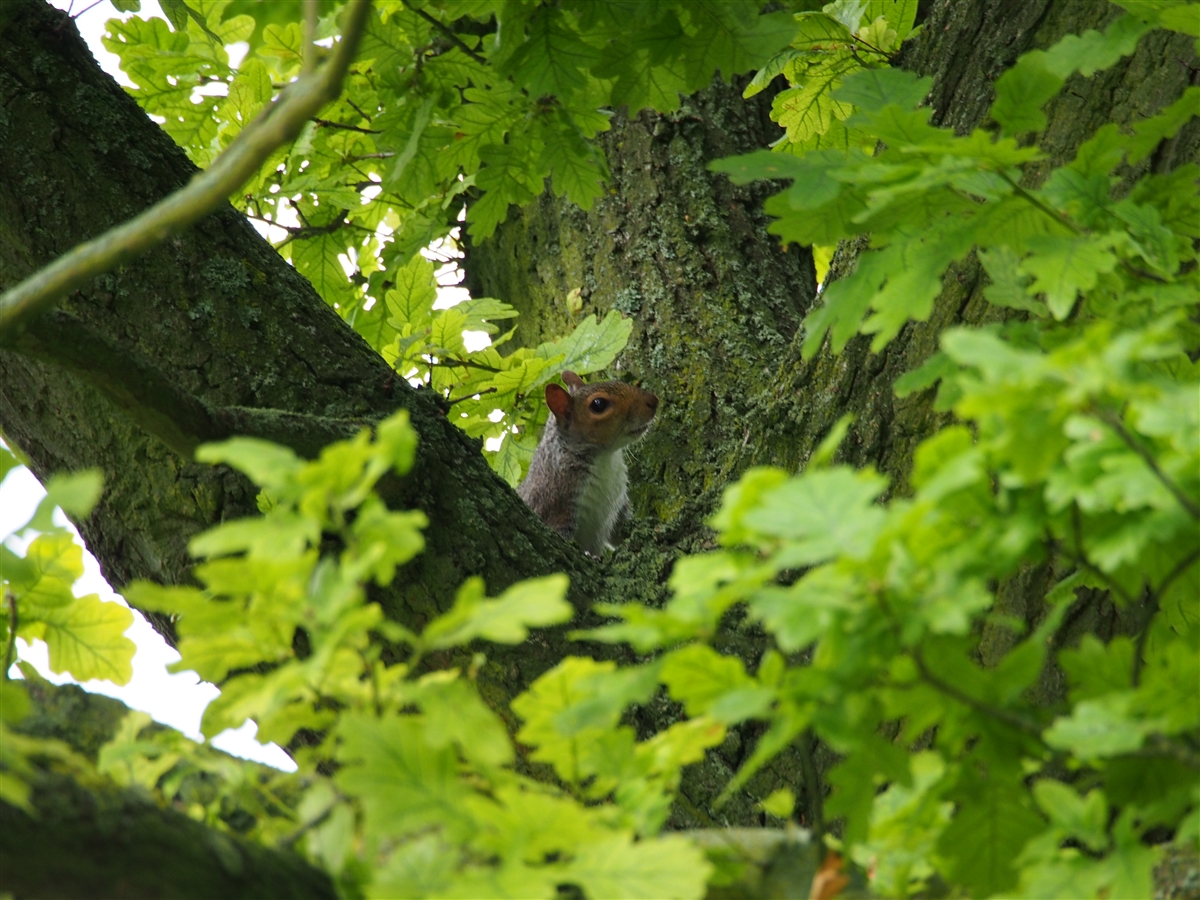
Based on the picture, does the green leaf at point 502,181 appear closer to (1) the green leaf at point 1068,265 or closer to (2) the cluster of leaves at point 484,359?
(2) the cluster of leaves at point 484,359

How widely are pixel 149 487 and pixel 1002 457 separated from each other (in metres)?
1.88

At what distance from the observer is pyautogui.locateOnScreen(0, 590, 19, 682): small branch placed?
1472 mm

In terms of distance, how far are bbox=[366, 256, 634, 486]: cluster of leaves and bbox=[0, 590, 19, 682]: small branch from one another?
1715 millimetres

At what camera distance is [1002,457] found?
1.04 meters

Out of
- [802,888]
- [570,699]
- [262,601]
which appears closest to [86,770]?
[262,601]

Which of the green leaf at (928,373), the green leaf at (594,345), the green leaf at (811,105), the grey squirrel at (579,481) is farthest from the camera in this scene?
the grey squirrel at (579,481)

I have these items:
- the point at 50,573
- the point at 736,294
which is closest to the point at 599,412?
the point at 736,294

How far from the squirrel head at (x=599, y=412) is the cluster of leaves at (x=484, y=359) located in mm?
657

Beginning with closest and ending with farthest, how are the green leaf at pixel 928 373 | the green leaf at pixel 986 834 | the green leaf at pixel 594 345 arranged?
the green leaf at pixel 986 834
the green leaf at pixel 928 373
the green leaf at pixel 594 345

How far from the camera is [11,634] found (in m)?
1.47

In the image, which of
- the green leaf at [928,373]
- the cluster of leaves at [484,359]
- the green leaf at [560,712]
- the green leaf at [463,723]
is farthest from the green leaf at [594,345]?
the green leaf at [463,723]

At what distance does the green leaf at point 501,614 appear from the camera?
100 centimetres

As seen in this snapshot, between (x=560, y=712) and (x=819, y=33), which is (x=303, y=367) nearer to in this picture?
(x=819, y=33)

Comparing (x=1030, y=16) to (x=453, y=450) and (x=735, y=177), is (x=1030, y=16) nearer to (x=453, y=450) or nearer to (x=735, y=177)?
(x=735, y=177)
